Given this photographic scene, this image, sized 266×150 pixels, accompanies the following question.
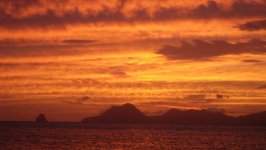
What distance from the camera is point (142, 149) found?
77250 mm

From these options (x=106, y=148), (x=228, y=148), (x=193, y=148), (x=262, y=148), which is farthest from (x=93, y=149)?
(x=262, y=148)

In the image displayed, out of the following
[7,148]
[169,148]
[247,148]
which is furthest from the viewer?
[247,148]

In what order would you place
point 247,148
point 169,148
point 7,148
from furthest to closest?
point 247,148 < point 169,148 < point 7,148

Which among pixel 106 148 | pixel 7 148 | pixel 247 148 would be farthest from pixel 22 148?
pixel 247 148

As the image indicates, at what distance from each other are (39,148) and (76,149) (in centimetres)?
601

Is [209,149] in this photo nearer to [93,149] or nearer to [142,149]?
[142,149]

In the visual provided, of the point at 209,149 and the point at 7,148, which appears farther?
the point at 209,149

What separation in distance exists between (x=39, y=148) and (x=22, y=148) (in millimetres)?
Result: 2694

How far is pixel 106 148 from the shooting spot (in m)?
76.7

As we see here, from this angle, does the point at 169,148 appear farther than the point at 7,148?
Yes

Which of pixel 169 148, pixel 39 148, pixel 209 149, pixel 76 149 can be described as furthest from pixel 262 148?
pixel 39 148

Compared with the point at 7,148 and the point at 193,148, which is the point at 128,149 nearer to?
the point at 193,148

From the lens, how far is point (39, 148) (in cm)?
7450

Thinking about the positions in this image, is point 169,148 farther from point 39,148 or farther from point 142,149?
point 39,148
